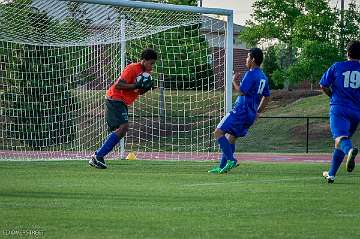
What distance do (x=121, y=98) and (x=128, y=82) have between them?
0.40 m

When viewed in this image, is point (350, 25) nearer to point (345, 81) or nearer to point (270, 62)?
point (270, 62)

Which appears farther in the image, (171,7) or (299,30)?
(299,30)

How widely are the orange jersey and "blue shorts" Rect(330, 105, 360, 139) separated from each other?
14.6 ft

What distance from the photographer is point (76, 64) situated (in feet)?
82.5

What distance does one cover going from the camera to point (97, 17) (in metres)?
25.0

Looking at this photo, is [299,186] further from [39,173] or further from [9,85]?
[9,85]

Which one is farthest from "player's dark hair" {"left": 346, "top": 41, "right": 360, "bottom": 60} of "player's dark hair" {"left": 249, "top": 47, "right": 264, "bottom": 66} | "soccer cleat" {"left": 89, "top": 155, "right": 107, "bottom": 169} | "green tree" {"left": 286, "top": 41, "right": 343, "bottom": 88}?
"green tree" {"left": 286, "top": 41, "right": 343, "bottom": 88}

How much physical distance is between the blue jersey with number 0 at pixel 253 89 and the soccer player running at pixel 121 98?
1.71 meters

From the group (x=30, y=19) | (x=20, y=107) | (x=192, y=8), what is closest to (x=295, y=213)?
(x=192, y=8)

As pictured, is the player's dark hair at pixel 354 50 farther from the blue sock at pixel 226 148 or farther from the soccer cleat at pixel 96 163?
the soccer cleat at pixel 96 163

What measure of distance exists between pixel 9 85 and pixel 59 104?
1.66 m

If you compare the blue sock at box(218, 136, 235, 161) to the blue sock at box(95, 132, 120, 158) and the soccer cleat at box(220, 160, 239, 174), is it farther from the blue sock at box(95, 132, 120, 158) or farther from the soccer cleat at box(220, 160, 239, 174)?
the blue sock at box(95, 132, 120, 158)

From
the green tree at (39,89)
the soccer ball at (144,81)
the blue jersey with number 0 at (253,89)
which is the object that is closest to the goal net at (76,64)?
the green tree at (39,89)

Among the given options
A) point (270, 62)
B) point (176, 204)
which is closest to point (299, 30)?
point (270, 62)
